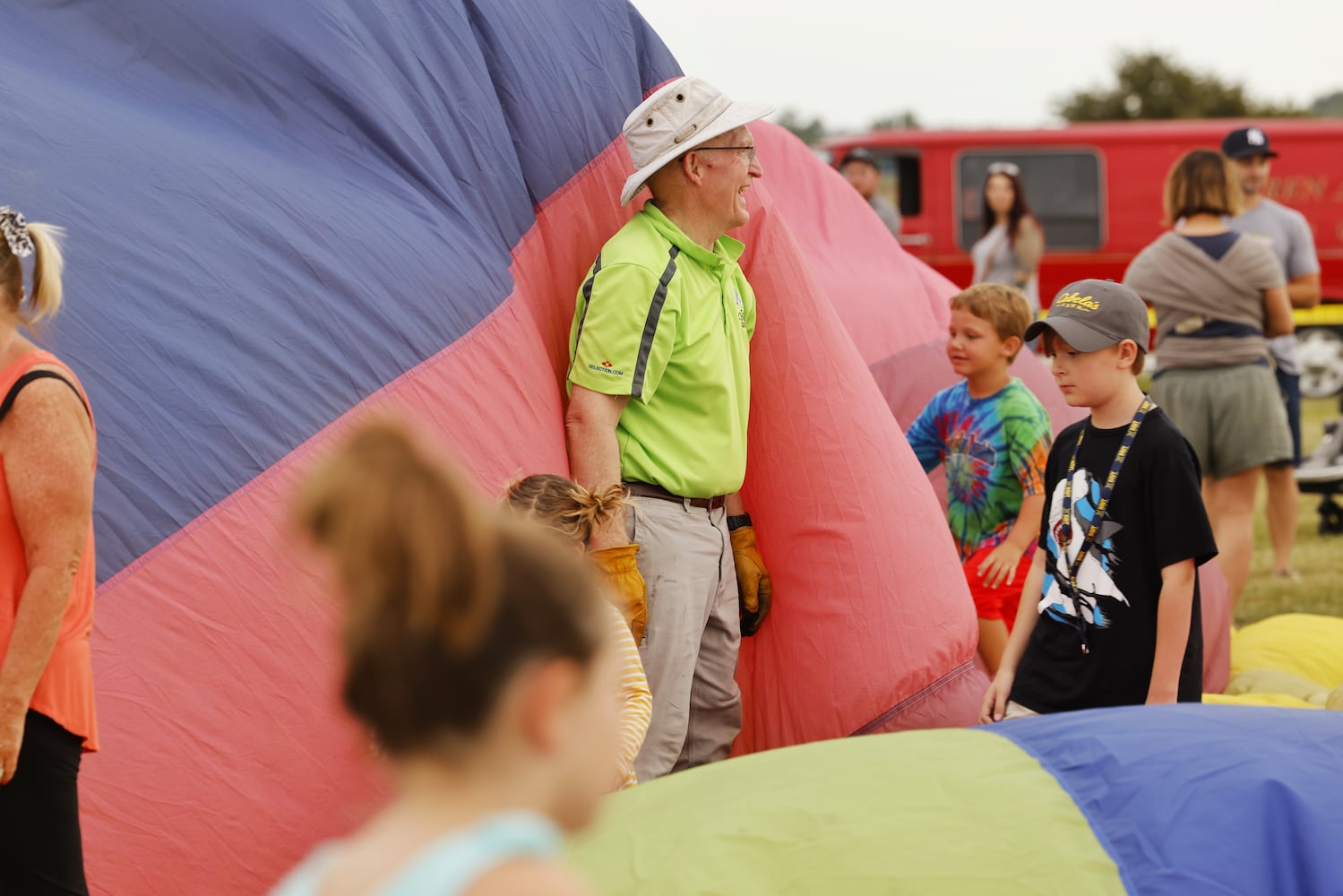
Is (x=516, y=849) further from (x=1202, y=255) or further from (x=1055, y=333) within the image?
(x=1202, y=255)

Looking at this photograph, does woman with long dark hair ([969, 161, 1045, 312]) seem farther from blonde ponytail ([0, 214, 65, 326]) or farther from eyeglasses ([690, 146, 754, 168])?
blonde ponytail ([0, 214, 65, 326])

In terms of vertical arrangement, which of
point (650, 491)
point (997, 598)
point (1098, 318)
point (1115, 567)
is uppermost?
point (1098, 318)

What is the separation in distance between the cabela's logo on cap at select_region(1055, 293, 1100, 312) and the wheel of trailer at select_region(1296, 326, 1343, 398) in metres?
14.7

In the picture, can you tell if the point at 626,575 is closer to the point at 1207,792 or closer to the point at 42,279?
the point at 1207,792

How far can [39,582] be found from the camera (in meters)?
2.07

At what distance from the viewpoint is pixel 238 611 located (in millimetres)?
2729

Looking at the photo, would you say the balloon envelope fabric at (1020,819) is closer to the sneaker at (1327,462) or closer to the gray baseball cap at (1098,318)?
the gray baseball cap at (1098,318)

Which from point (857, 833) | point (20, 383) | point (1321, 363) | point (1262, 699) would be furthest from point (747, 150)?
point (1321, 363)

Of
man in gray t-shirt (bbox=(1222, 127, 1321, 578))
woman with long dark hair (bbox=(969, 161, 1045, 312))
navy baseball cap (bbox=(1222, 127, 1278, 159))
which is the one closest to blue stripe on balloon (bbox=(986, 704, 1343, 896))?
man in gray t-shirt (bbox=(1222, 127, 1321, 578))

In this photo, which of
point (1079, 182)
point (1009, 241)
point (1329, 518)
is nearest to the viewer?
point (1009, 241)

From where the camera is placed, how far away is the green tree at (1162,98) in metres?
29.8

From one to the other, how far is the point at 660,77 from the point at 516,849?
3.15 m

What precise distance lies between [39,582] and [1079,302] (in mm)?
2080

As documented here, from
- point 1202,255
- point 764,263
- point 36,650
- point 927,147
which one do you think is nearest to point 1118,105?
point 927,147
